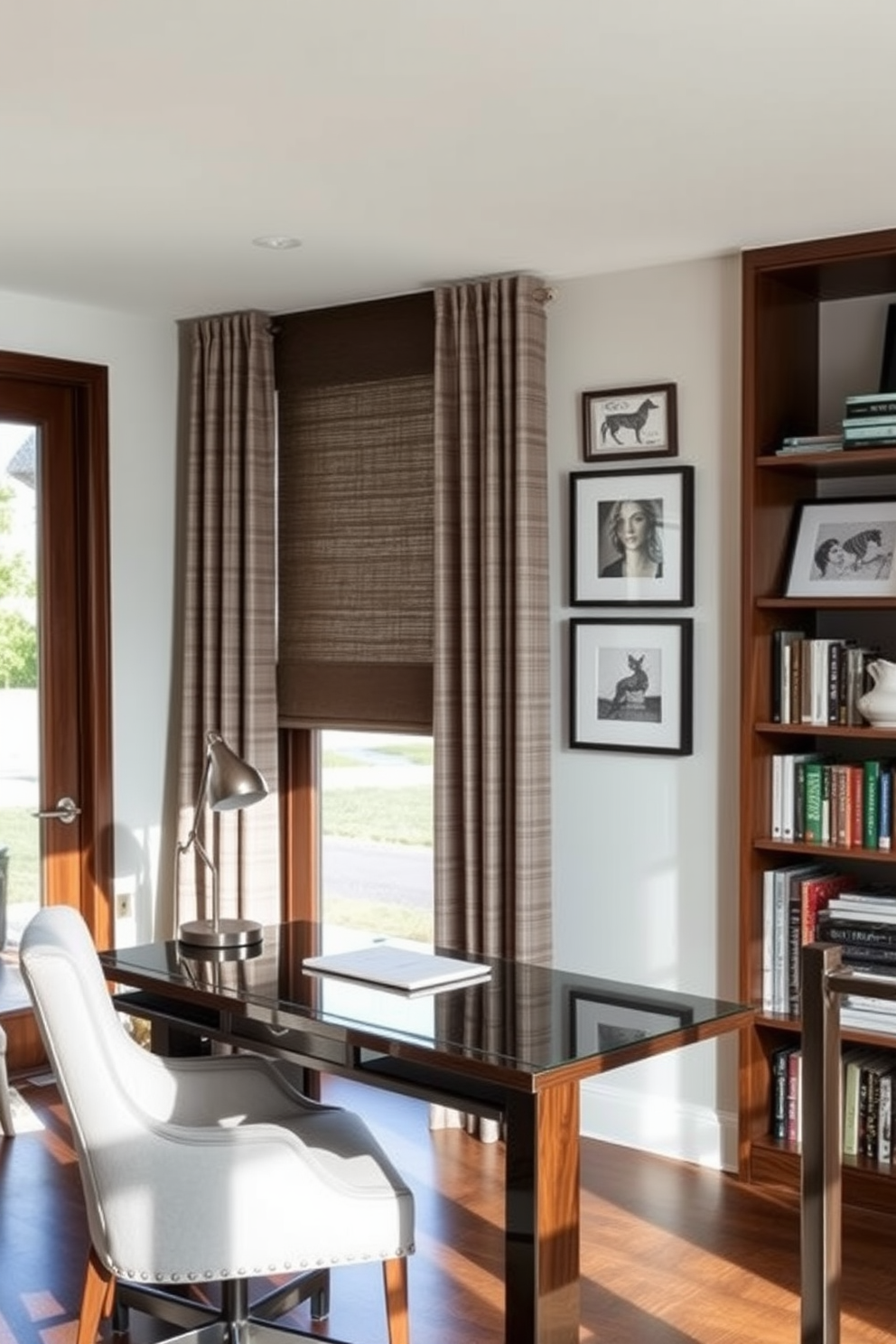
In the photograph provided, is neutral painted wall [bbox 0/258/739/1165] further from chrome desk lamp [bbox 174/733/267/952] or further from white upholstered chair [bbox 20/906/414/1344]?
white upholstered chair [bbox 20/906/414/1344]

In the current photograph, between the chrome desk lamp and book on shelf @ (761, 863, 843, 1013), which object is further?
book on shelf @ (761, 863, 843, 1013)

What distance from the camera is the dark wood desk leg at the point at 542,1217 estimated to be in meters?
2.62

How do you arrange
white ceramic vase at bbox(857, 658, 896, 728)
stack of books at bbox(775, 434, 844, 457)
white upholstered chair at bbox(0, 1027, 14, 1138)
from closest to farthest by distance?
white ceramic vase at bbox(857, 658, 896, 728) → stack of books at bbox(775, 434, 844, 457) → white upholstered chair at bbox(0, 1027, 14, 1138)

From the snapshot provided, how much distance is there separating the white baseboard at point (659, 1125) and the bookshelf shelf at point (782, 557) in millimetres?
119

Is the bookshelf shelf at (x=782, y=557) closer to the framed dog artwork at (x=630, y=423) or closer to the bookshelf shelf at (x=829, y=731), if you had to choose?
the bookshelf shelf at (x=829, y=731)

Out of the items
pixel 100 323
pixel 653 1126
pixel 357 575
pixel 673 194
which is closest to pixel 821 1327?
pixel 653 1126

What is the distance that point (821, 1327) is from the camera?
250 cm

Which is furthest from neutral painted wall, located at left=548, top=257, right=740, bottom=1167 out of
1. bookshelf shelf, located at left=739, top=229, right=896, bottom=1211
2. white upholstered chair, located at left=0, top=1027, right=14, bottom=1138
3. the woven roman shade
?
white upholstered chair, located at left=0, top=1027, right=14, bottom=1138

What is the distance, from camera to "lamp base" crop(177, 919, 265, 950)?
3520 mm

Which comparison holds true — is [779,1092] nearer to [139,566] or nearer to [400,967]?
[400,967]

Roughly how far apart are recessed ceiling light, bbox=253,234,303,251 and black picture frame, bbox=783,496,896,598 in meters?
1.52

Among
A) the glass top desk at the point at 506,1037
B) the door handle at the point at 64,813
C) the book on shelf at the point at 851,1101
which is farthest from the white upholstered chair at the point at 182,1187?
the door handle at the point at 64,813

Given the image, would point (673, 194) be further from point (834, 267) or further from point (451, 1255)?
point (451, 1255)

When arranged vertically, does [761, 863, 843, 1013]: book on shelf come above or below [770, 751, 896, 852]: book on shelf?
below
